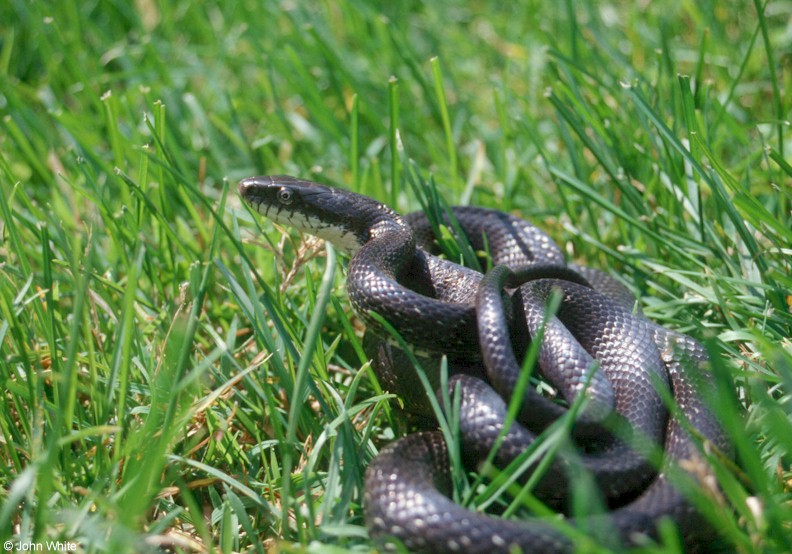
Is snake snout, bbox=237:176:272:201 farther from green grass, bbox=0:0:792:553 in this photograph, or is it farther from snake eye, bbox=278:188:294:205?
green grass, bbox=0:0:792:553

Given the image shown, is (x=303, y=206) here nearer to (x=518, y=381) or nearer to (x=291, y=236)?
(x=291, y=236)

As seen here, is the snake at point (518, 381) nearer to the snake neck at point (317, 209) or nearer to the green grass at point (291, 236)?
the snake neck at point (317, 209)

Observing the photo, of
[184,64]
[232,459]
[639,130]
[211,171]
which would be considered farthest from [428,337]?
[184,64]

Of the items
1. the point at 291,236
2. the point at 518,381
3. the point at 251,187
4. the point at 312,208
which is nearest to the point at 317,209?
the point at 312,208

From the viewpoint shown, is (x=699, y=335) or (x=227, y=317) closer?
(x=699, y=335)

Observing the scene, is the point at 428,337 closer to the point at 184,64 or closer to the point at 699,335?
the point at 699,335

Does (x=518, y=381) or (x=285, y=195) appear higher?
(x=285, y=195)

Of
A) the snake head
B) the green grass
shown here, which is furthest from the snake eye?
the green grass
